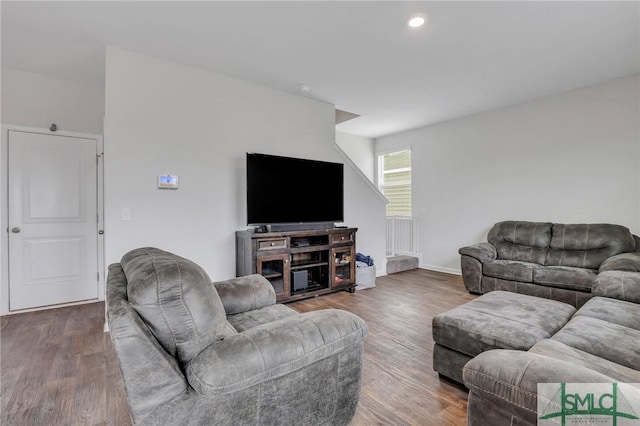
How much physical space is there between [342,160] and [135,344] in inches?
155

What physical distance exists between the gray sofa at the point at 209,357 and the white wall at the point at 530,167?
163 inches

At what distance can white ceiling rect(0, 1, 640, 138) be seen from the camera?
7.63 ft

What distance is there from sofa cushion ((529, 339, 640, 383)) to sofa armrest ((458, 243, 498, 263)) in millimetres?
2546

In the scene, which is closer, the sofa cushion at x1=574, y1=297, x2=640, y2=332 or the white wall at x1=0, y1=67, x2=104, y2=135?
the sofa cushion at x1=574, y1=297, x2=640, y2=332

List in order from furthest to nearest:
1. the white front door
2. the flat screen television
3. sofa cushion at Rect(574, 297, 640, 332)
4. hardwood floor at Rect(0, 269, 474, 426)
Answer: the flat screen television
the white front door
sofa cushion at Rect(574, 297, 640, 332)
hardwood floor at Rect(0, 269, 474, 426)

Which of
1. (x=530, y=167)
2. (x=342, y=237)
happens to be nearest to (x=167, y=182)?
(x=342, y=237)

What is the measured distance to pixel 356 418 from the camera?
1.65 metres

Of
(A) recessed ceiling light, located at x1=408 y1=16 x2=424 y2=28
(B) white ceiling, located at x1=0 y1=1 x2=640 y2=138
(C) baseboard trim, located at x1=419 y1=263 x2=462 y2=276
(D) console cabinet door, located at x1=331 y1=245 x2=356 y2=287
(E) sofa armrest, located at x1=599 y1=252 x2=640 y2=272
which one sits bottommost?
(C) baseboard trim, located at x1=419 y1=263 x2=462 y2=276

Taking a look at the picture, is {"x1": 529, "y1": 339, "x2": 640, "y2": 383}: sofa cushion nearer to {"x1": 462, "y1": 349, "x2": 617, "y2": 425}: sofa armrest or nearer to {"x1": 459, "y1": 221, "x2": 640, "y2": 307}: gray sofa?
{"x1": 462, "y1": 349, "x2": 617, "y2": 425}: sofa armrest

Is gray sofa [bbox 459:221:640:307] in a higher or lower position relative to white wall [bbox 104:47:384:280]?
lower

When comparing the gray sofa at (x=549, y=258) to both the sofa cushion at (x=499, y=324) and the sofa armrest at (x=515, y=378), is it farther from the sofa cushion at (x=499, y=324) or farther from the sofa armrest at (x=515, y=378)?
the sofa armrest at (x=515, y=378)

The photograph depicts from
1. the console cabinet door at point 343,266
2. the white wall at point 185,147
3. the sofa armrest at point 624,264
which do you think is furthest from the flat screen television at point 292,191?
the sofa armrest at point 624,264

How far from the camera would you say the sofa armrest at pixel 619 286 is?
2166 millimetres

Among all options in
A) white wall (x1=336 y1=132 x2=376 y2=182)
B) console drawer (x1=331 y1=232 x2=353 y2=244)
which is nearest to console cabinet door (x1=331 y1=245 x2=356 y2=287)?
console drawer (x1=331 y1=232 x2=353 y2=244)
